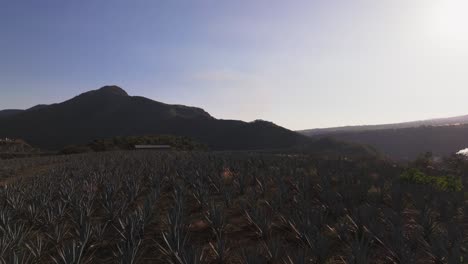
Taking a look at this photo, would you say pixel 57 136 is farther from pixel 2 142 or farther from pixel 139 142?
pixel 139 142

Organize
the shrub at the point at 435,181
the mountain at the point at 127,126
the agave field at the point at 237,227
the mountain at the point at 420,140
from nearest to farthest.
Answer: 1. the agave field at the point at 237,227
2. the shrub at the point at 435,181
3. the mountain at the point at 420,140
4. the mountain at the point at 127,126

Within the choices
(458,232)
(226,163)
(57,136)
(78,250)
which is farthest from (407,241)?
(57,136)

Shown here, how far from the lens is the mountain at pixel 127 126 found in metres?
86.9

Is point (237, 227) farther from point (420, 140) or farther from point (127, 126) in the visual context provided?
point (127, 126)

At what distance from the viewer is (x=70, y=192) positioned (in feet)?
31.6

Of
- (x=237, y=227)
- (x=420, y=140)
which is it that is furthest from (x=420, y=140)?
(x=237, y=227)

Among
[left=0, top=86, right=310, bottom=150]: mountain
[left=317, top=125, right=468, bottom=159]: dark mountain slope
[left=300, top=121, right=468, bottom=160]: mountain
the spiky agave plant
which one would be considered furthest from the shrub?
[left=0, top=86, right=310, bottom=150]: mountain

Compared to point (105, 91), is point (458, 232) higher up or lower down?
lower down

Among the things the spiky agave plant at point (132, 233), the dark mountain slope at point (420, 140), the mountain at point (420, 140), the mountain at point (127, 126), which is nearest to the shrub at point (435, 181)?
the spiky agave plant at point (132, 233)

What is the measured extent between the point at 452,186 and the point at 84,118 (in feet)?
365

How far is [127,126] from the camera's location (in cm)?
10200

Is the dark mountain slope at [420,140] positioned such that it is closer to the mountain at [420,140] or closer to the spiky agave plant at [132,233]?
the mountain at [420,140]

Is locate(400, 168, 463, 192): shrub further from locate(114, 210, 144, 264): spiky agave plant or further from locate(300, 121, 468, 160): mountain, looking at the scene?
locate(300, 121, 468, 160): mountain

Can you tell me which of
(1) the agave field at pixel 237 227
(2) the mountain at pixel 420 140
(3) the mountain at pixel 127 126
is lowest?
(2) the mountain at pixel 420 140
